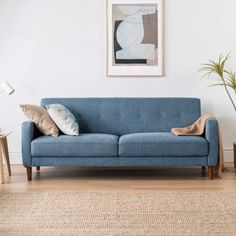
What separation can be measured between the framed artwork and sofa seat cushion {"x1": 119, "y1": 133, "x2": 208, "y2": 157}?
1.17m

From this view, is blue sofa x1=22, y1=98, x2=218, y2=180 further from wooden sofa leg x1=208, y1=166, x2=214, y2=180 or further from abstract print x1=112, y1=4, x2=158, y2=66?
abstract print x1=112, y1=4, x2=158, y2=66

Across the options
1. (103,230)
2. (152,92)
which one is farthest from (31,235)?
(152,92)

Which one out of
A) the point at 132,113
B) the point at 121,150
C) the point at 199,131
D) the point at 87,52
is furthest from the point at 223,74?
the point at 121,150

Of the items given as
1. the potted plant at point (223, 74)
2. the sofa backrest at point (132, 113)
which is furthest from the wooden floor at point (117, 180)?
the potted plant at point (223, 74)

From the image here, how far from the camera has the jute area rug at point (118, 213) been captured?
2.77 m

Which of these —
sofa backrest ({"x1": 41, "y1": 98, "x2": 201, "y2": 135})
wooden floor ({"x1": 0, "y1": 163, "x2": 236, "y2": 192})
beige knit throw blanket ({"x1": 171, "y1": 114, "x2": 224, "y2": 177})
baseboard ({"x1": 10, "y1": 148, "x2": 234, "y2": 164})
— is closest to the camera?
wooden floor ({"x1": 0, "y1": 163, "x2": 236, "y2": 192})

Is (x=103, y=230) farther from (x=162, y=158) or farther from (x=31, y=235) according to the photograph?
(x=162, y=158)

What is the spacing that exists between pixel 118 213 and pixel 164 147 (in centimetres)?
123

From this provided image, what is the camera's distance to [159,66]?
511 centimetres

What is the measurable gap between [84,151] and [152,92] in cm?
134

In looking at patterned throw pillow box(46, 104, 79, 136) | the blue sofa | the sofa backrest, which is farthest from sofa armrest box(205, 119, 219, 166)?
patterned throw pillow box(46, 104, 79, 136)

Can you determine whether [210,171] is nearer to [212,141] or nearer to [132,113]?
[212,141]

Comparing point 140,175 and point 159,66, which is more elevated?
point 159,66

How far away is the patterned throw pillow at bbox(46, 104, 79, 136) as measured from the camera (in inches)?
173
